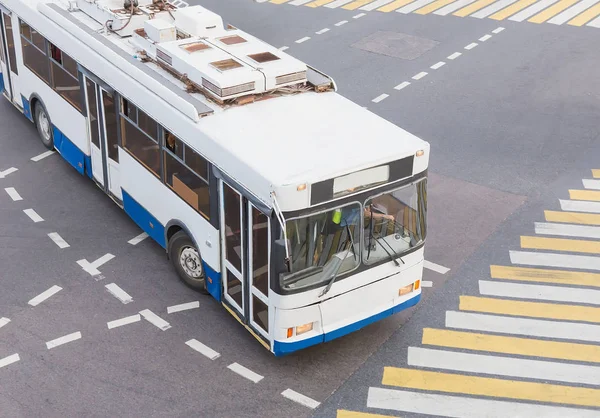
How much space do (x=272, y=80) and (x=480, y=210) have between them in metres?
5.18

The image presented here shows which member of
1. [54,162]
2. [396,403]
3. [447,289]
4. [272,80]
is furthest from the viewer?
[54,162]

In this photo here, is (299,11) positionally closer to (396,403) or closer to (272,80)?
(272,80)

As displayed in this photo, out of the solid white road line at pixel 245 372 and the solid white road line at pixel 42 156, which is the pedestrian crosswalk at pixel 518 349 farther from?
the solid white road line at pixel 42 156

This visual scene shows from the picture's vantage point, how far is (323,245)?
942cm

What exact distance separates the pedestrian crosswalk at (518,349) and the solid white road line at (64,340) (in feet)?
12.0

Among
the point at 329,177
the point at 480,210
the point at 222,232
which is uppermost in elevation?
the point at 329,177

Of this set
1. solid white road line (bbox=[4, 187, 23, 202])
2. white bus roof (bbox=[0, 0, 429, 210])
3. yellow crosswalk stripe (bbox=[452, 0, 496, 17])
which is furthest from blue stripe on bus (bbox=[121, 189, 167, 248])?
yellow crosswalk stripe (bbox=[452, 0, 496, 17])

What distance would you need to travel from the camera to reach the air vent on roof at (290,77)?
35.8 feet

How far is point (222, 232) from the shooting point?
1039 centimetres

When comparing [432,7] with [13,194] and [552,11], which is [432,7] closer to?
[552,11]

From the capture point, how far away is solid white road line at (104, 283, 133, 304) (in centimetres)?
1168

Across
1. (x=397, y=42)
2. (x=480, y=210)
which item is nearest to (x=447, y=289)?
(x=480, y=210)

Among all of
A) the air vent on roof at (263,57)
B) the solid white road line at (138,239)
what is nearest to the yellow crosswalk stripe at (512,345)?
the air vent on roof at (263,57)

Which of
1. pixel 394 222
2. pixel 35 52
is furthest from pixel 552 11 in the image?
pixel 394 222
